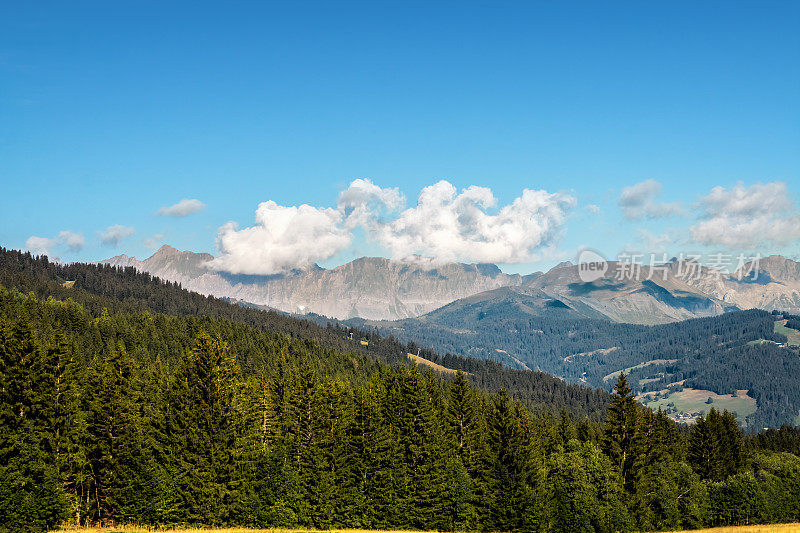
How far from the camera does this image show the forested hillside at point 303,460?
51.6 m

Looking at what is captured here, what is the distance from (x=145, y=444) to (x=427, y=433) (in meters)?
28.4

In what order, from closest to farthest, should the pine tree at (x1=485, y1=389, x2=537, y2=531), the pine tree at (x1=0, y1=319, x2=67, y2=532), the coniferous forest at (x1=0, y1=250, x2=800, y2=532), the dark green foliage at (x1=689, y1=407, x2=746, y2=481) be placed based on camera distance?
the pine tree at (x1=0, y1=319, x2=67, y2=532), the coniferous forest at (x1=0, y1=250, x2=800, y2=532), the pine tree at (x1=485, y1=389, x2=537, y2=531), the dark green foliage at (x1=689, y1=407, x2=746, y2=481)

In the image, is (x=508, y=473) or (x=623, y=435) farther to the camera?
(x=623, y=435)

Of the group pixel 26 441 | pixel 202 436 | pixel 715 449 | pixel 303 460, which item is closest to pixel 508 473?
pixel 303 460

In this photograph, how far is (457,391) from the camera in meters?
74.7

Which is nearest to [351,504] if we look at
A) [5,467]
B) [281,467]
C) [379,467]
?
[379,467]

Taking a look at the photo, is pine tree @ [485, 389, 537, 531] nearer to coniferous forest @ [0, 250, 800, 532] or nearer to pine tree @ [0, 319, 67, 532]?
Result: coniferous forest @ [0, 250, 800, 532]

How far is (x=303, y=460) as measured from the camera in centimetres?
6328

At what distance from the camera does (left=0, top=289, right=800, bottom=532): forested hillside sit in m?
51.6

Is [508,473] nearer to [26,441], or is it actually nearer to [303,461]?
[303,461]

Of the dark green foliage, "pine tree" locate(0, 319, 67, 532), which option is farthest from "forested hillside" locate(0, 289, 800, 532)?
the dark green foliage

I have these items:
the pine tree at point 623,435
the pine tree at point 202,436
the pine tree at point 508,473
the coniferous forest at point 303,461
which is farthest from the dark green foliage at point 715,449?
the pine tree at point 202,436

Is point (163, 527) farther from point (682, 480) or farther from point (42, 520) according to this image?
point (682, 480)

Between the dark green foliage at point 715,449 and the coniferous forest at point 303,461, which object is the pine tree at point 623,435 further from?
the dark green foliage at point 715,449
